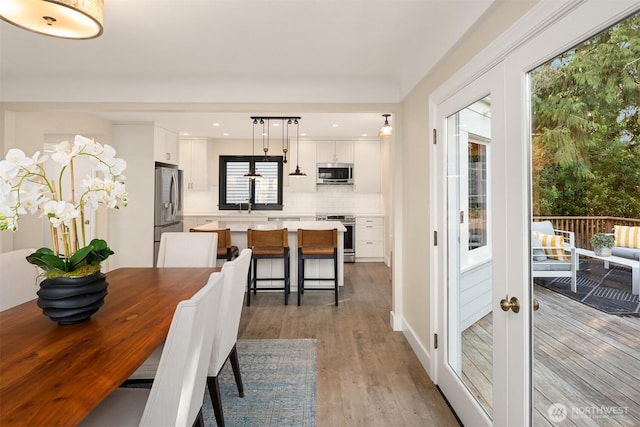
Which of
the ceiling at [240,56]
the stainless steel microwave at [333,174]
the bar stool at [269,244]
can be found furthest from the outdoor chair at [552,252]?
the stainless steel microwave at [333,174]

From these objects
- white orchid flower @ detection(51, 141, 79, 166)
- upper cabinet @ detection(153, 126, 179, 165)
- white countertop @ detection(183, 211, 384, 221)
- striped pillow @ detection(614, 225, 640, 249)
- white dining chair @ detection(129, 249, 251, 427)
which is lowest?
white dining chair @ detection(129, 249, 251, 427)

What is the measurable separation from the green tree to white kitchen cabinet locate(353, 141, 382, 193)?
18.0 feet

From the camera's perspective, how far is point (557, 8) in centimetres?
113

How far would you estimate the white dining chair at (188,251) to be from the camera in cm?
293

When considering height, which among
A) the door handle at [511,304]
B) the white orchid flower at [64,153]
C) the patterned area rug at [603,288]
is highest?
the white orchid flower at [64,153]

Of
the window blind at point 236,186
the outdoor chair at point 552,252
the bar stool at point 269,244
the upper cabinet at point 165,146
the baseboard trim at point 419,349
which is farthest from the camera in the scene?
the window blind at point 236,186

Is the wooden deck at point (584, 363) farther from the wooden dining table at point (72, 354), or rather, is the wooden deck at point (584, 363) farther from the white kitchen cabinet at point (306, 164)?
the white kitchen cabinet at point (306, 164)

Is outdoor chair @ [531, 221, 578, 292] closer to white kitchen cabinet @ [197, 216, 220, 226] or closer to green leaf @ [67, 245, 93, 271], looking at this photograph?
green leaf @ [67, 245, 93, 271]

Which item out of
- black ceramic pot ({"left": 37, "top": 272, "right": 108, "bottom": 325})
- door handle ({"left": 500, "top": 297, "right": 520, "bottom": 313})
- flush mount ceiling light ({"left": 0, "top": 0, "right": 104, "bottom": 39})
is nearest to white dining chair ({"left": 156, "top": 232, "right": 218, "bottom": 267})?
black ceramic pot ({"left": 37, "top": 272, "right": 108, "bottom": 325})

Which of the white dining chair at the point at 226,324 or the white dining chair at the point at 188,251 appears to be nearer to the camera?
the white dining chair at the point at 226,324

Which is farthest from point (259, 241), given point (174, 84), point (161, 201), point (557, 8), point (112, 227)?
point (557, 8)

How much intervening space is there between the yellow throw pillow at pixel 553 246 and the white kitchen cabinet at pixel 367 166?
5524 millimetres

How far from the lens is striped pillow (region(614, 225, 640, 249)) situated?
0.96m

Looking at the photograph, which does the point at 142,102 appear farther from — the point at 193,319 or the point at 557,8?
the point at 557,8
